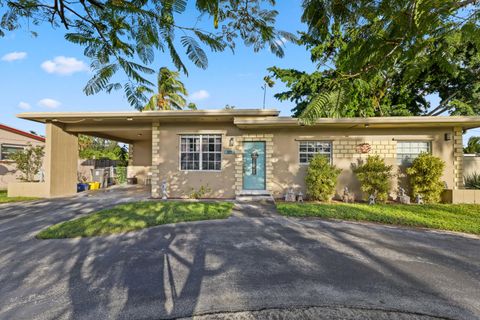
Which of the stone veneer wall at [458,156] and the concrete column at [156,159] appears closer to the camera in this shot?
the stone veneer wall at [458,156]

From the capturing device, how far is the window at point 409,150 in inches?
334

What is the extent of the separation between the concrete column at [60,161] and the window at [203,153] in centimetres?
539

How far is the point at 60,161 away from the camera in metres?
9.77

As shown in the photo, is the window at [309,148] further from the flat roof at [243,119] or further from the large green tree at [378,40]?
the large green tree at [378,40]

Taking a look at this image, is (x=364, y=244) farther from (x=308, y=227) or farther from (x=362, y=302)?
(x=362, y=302)

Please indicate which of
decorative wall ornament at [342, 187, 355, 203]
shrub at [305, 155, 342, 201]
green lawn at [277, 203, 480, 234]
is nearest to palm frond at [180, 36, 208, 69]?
green lawn at [277, 203, 480, 234]

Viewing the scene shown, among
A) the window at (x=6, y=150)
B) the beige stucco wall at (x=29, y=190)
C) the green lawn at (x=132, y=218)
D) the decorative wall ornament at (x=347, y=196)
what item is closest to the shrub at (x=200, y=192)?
the green lawn at (x=132, y=218)

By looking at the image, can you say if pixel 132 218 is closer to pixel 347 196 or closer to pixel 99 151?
pixel 347 196

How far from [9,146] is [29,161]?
12.9 feet

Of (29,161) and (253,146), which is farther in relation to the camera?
(29,161)

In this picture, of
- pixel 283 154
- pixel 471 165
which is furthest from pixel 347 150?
pixel 471 165

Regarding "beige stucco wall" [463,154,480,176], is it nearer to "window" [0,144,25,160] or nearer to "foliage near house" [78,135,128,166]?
"foliage near house" [78,135,128,166]

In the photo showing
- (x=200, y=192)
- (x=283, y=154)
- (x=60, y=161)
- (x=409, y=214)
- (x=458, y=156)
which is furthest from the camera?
(x=60, y=161)


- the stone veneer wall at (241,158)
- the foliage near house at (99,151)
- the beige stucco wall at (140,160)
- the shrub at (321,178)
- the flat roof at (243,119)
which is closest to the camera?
the flat roof at (243,119)
